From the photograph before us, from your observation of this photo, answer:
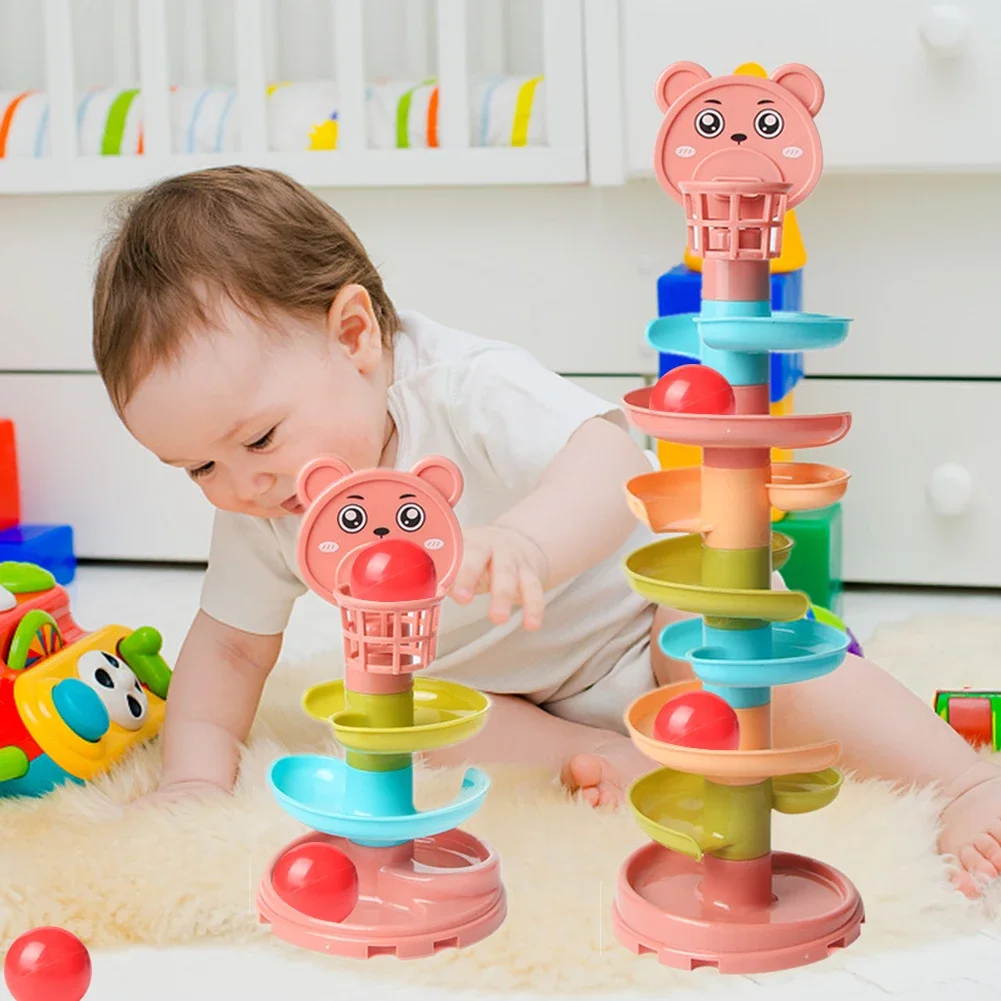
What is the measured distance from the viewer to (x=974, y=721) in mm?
1120

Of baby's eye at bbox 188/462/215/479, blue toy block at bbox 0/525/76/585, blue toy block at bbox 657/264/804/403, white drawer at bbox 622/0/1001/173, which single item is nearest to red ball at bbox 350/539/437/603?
baby's eye at bbox 188/462/215/479

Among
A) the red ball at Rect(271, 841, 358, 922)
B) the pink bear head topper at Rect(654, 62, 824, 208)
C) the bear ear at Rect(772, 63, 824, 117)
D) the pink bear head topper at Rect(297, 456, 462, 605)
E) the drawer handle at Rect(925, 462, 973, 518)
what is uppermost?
the bear ear at Rect(772, 63, 824, 117)

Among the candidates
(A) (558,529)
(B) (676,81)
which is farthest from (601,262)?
(B) (676,81)

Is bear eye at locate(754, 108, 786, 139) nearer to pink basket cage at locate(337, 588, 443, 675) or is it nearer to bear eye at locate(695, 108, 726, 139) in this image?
bear eye at locate(695, 108, 726, 139)

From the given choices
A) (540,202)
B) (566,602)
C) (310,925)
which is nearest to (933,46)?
(540,202)

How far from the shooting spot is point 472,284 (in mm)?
1774

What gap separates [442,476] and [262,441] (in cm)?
30

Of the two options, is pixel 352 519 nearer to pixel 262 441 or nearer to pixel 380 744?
pixel 380 744

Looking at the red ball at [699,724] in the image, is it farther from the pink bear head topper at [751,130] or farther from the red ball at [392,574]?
the pink bear head topper at [751,130]

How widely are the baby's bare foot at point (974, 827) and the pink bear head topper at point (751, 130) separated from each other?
0.41 meters

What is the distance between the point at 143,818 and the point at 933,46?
3.45 ft

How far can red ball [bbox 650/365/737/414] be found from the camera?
68cm

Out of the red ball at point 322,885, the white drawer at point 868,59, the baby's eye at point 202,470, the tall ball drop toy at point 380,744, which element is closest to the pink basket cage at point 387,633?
the tall ball drop toy at point 380,744

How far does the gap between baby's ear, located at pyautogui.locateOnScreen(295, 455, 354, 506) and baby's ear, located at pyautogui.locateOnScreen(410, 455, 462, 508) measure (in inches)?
1.3
